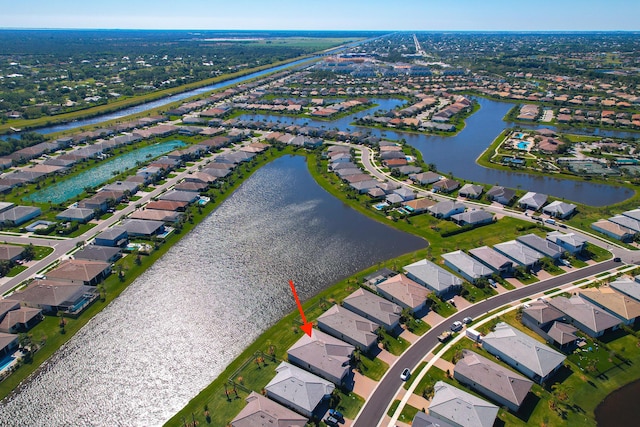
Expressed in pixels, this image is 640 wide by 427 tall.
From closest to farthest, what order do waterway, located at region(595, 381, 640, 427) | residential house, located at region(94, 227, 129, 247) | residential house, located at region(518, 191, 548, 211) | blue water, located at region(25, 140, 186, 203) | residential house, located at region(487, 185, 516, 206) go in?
waterway, located at region(595, 381, 640, 427) → residential house, located at region(94, 227, 129, 247) → residential house, located at region(518, 191, 548, 211) → residential house, located at region(487, 185, 516, 206) → blue water, located at region(25, 140, 186, 203)

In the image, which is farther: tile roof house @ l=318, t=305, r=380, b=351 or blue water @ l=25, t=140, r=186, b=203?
blue water @ l=25, t=140, r=186, b=203

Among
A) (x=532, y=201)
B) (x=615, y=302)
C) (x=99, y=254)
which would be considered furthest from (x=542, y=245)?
(x=99, y=254)

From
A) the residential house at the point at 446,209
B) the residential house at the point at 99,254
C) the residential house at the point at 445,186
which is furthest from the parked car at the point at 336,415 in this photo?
the residential house at the point at 445,186

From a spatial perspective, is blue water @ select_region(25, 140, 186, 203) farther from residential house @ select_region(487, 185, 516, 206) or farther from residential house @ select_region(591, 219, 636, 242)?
residential house @ select_region(591, 219, 636, 242)

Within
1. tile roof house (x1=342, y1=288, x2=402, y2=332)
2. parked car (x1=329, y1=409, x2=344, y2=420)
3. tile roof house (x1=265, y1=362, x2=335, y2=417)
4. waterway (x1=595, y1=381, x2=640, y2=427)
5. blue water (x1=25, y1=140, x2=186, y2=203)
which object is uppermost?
blue water (x1=25, y1=140, x2=186, y2=203)

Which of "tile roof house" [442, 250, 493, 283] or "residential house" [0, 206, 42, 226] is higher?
"residential house" [0, 206, 42, 226]

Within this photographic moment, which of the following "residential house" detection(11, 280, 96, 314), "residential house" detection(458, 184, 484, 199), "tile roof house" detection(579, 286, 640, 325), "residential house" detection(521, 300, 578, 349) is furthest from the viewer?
"residential house" detection(458, 184, 484, 199)

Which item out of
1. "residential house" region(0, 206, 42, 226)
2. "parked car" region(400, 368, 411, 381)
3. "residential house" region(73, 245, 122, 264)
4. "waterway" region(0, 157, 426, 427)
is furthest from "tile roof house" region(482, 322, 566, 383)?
"residential house" region(0, 206, 42, 226)

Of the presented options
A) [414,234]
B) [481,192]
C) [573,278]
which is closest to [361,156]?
[481,192]
